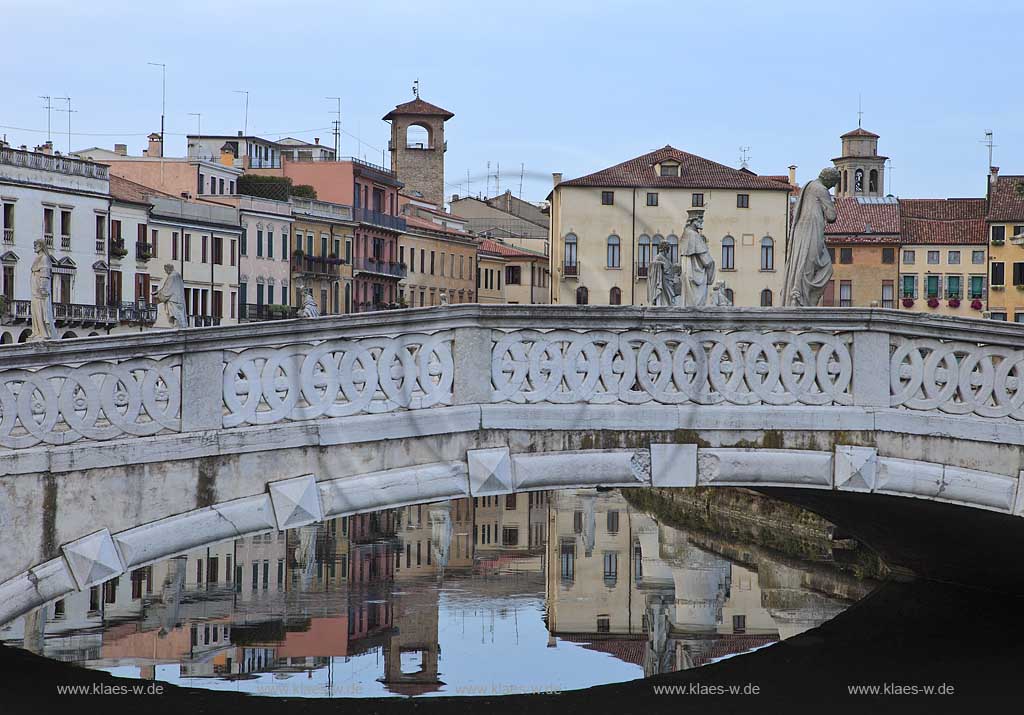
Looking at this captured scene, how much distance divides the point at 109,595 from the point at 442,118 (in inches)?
3341

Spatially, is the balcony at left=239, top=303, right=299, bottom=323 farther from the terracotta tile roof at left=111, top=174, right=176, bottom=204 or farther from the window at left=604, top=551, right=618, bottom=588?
the window at left=604, top=551, right=618, bottom=588

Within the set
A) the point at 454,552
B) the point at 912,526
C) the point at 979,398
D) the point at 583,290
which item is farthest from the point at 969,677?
the point at 583,290

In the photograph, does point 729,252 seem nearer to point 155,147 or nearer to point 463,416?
point 155,147

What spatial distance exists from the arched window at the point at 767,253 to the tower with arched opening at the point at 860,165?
127ft

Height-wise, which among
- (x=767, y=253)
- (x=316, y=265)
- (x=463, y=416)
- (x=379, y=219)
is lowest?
(x=463, y=416)

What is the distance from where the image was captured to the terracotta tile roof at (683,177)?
7644 centimetres

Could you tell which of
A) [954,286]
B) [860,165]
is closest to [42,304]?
[954,286]

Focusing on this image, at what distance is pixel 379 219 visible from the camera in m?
81.4

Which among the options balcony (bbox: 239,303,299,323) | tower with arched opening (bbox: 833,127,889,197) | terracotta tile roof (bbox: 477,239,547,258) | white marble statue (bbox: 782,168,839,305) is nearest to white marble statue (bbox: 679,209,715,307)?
white marble statue (bbox: 782,168,839,305)

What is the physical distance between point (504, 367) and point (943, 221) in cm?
8291

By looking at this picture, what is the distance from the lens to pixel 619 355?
1158 cm

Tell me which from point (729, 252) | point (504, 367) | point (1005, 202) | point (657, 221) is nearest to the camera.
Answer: point (504, 367)

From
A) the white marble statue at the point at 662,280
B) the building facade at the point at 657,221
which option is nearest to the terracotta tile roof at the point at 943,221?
the building facade at the point at 657,221

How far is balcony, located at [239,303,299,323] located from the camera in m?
66.9
